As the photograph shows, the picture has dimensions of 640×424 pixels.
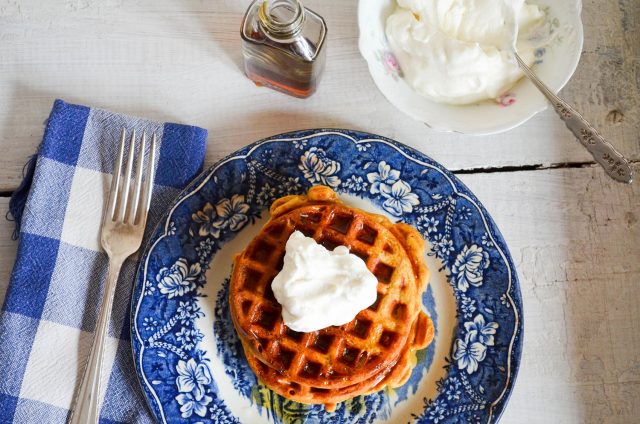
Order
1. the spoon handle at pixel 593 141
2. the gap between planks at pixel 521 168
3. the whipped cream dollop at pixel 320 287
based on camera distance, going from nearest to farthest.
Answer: the whipped cream dollop at pixel 320 287, the spoon handle at pixel 593 141, the gap between planks at pixel 521 168

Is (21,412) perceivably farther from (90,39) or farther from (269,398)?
(90,39)

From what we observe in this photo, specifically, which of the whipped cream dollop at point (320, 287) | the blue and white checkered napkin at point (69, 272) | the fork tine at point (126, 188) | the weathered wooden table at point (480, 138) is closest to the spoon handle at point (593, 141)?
the weathered wooden table at point (480, 138)

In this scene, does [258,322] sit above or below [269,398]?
above

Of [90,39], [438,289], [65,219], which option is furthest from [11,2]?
[438,289]

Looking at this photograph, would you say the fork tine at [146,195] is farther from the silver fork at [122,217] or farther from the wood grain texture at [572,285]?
the wood grain texture at [572,285]

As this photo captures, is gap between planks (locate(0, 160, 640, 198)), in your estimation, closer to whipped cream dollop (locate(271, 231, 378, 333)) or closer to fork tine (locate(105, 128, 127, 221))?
fork tine (locate(105, 128, 127, 221))

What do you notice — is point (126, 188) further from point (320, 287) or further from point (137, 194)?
point (320, 287)

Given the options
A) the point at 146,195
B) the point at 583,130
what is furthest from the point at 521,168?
the point at 146,195
